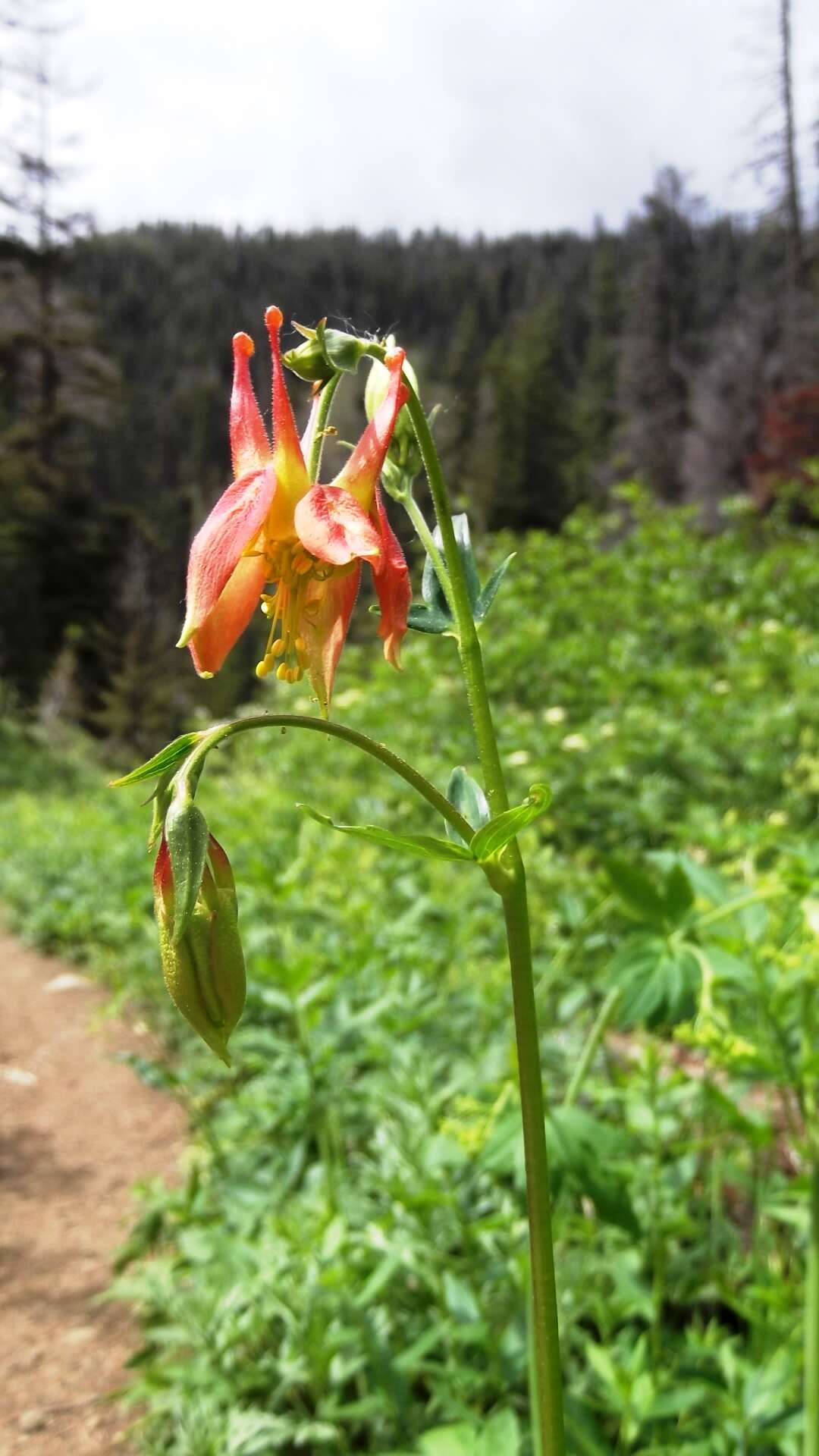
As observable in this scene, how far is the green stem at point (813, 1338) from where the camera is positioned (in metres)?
0.94

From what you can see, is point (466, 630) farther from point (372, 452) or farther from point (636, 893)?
point (636, 893)

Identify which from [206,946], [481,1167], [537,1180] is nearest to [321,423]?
[206,946]

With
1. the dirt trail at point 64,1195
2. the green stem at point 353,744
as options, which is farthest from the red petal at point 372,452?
the dirt trail at point 64,1195

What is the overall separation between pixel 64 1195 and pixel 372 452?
274 cm

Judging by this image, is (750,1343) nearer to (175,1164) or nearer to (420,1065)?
(420,1065)

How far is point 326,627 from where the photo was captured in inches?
28.0

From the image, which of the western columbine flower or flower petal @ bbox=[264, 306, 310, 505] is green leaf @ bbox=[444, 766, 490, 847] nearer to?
the western columbine flower

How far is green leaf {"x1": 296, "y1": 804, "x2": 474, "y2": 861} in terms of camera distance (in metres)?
0.54

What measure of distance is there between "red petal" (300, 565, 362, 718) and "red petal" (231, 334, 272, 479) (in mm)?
96

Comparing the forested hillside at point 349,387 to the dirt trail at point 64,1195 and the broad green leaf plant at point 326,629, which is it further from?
the dirt trail at point 64,1195

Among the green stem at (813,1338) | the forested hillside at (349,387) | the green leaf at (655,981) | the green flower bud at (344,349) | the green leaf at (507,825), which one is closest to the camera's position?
the green leaf at (507,825)

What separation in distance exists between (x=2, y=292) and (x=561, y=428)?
1398cm

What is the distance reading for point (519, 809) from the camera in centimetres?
53

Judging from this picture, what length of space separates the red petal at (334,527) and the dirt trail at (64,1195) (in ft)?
6.07
